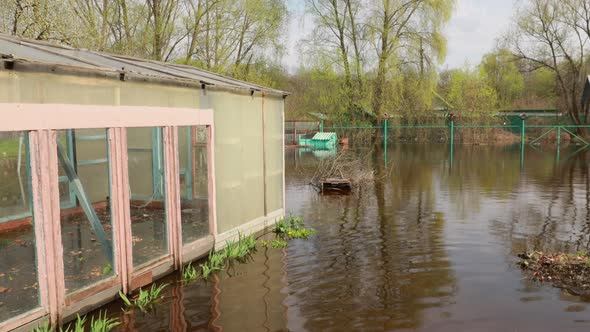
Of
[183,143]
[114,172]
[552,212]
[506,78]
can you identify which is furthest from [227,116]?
[506,78]

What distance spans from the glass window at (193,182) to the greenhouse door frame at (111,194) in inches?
10.9

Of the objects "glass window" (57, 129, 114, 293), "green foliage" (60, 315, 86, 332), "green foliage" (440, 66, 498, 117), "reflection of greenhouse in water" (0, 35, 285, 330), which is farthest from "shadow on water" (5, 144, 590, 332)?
"green foliage" (440, 66, 498, 117)

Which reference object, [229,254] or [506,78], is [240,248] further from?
[506,78]

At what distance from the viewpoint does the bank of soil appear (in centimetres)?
672

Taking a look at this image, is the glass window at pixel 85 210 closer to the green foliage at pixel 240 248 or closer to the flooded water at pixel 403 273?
the flooded water at pixel 403 273

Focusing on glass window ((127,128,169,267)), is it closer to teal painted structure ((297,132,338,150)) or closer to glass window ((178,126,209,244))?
glass window ((178,126,209,244))

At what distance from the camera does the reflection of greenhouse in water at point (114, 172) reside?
500 centimetres

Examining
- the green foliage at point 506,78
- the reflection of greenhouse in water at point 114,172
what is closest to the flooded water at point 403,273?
the reflection of greenhouse in water at point 114,172

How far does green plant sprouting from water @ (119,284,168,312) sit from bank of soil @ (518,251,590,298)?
5.36 m

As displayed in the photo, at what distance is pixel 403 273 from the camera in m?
7.40

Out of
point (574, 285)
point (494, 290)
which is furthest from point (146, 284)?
point (574, 285)

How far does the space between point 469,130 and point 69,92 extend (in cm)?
3500

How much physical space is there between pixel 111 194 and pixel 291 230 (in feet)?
15.2

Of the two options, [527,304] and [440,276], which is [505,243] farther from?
[527,304]
